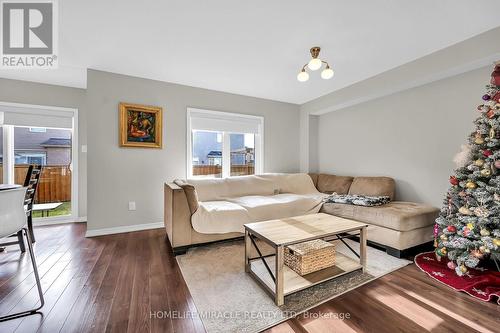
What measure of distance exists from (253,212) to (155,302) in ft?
4.81

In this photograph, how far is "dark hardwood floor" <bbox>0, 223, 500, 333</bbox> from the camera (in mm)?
1337

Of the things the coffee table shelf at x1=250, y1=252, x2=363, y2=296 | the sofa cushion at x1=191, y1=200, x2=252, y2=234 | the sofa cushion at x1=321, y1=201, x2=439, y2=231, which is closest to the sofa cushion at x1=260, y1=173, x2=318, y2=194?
the sofa cushion at x1=321, y1=201, x2=439, y2=231

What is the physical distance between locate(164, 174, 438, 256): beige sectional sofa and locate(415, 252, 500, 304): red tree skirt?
0.27 metres

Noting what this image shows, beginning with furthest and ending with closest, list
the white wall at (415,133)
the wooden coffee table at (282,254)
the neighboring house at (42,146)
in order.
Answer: the neighboring house at (42,146), the white wall at (415,133), the wooden coffee table at (282,254)

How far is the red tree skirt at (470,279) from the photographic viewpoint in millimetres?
1646

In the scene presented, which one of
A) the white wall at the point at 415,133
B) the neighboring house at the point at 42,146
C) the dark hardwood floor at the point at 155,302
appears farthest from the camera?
the neighboring house at the point at 42,146

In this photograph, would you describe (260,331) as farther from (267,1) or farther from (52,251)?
(52,251)

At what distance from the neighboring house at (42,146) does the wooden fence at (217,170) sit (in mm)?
2300

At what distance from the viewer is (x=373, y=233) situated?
2529 millimetres

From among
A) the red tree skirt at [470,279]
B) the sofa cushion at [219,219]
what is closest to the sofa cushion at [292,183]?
the sofa cushion at [219,219]

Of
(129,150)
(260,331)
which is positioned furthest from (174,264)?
(129,150)

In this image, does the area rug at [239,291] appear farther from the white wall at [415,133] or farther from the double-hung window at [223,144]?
the double-hung window at [223,144]

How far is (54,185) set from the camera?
3.74m

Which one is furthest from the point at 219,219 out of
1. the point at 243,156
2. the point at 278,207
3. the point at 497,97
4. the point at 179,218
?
the point at 497,97
